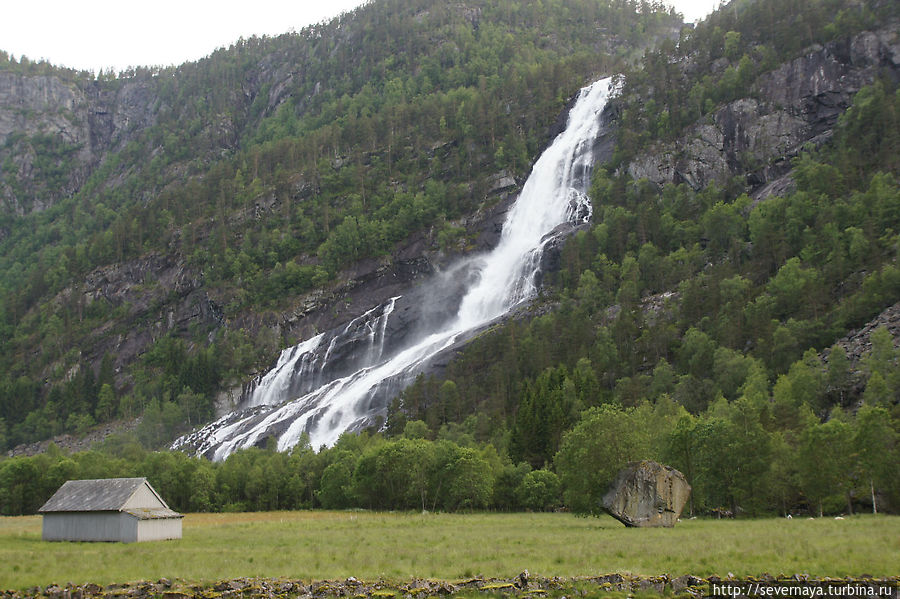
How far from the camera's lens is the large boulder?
38.6 metres

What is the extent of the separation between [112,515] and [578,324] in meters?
61.9

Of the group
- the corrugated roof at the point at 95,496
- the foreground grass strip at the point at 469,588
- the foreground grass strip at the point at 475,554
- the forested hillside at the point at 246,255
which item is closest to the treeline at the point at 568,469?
the foreground grass strip at the point at 475,554

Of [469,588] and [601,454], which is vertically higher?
[601,454]

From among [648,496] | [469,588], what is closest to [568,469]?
[648,496]

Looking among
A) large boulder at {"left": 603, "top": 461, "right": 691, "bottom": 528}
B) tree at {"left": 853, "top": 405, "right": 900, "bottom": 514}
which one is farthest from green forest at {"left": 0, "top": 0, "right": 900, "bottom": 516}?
large boulder at {"left": 603, "top": 461, "right": 691, "bottom": 528}

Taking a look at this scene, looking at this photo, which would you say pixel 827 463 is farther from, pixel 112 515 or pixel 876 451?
pixel 112 515

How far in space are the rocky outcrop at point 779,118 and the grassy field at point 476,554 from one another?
90892 mm

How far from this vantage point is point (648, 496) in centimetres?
3891

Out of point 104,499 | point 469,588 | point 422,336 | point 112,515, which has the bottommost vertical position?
point 469,588

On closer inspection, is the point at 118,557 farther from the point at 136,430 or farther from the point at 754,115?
the point at 754,115

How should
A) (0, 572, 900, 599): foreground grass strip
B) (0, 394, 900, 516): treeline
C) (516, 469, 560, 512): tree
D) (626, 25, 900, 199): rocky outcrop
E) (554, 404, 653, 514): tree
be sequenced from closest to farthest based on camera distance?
(0, 572, 900, 599): foreground grass strip
(554, 404, 653, 514): tree
(0, 394, 900, 516): treeline
(516, 469, 560, 512): tree
(626, 25, 900, 199): rocky outcrop

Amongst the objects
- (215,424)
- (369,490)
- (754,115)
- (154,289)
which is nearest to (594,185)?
(754,115)

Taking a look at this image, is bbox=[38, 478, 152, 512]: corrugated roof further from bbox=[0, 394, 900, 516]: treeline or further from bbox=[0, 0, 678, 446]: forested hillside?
bbox=[0, 0, 678, 446]: forested hillside

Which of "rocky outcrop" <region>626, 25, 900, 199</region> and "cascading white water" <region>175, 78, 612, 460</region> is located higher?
"rocky outcrop" <region>626, 25, 900, 199</region>
